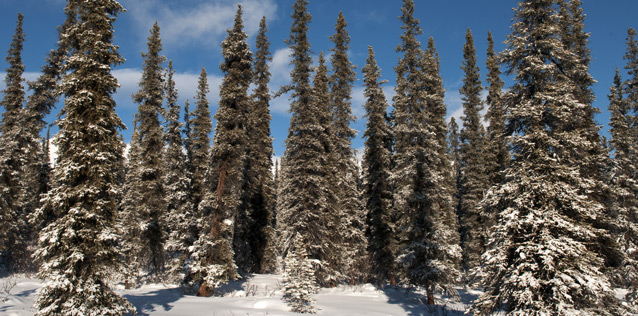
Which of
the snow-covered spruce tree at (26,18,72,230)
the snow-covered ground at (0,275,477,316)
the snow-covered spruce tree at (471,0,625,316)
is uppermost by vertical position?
the snow-covered spruce tree at (26,18,72,230)

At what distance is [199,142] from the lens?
2528 centimetres

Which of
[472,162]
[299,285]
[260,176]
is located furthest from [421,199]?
[472,162]

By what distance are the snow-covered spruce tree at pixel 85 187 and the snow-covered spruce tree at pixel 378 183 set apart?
17.7 metres

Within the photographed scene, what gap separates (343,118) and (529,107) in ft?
52.6

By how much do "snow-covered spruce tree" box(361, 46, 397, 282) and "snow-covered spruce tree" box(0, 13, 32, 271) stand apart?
999 inches

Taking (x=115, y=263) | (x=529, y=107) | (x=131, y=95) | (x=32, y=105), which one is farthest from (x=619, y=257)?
(x=32, y=105)

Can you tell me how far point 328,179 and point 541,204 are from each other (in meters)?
14.8

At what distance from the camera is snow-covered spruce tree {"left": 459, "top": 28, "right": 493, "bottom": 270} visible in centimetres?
3300

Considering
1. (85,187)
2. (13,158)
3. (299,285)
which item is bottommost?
(299,285)

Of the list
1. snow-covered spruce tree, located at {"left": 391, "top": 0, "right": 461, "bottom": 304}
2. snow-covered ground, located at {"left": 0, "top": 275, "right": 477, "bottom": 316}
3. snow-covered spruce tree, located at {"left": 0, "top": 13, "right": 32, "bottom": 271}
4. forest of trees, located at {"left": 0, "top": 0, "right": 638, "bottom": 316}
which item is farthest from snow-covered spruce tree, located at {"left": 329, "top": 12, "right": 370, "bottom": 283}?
snow-covered spruce tree, located at {"left": 0, "top": 13, "right": 32, "bottom": 271}

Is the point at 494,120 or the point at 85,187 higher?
the point at 494,120

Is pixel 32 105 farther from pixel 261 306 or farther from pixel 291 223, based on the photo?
pixel 261 306

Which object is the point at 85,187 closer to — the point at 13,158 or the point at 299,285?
the point at 299,285

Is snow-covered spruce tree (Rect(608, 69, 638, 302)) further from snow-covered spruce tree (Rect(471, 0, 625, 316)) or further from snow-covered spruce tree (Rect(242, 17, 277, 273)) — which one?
snow-covered spruce tree (Rect(242, 17, 277, 273))
